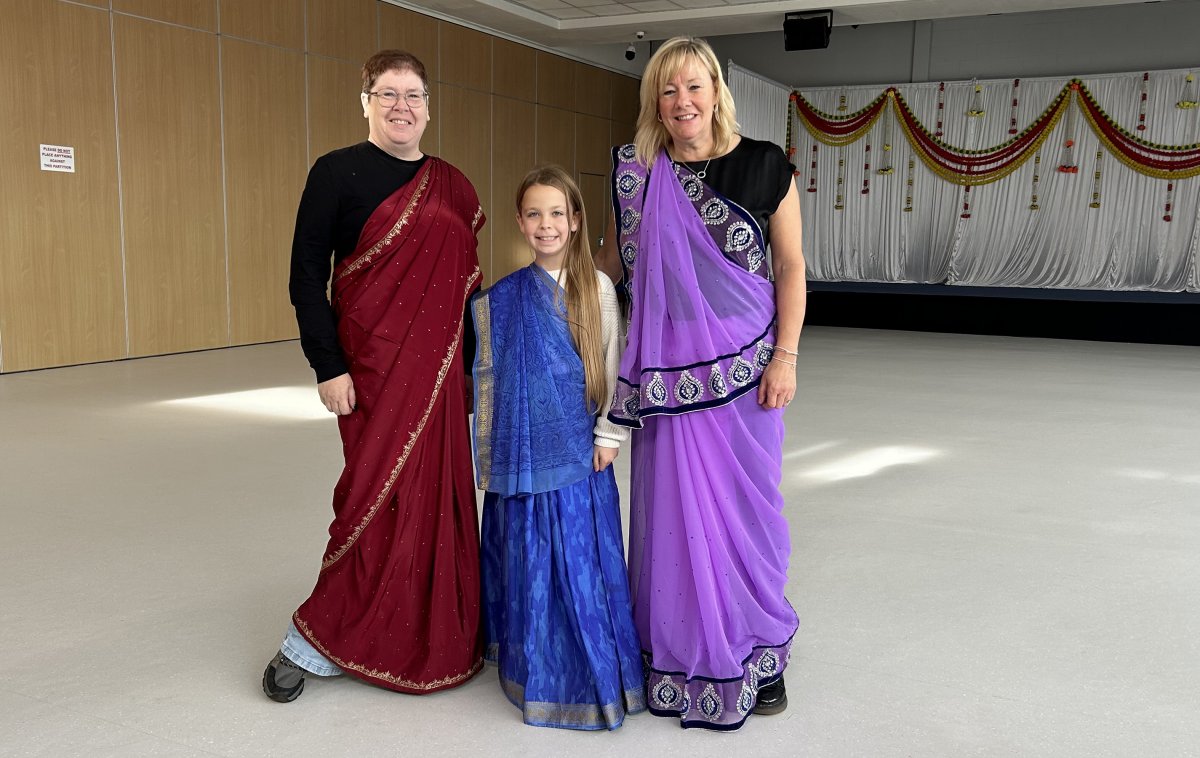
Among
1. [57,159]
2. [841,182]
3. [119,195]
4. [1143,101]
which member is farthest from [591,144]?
[57,159]

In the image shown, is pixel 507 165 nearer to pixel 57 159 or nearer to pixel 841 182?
pixel 841 182

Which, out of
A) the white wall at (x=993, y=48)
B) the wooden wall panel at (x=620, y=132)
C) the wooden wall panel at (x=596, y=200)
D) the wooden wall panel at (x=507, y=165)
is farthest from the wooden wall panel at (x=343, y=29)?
the white wall at (x=993, y=48)

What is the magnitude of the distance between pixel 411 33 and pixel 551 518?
8561 millimetres

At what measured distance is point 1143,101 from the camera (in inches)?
435

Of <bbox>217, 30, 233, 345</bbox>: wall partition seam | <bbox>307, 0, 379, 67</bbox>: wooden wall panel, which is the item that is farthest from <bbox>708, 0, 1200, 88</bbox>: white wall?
<bbox>217, 30, 233, 345</bbox>: wall partition seam

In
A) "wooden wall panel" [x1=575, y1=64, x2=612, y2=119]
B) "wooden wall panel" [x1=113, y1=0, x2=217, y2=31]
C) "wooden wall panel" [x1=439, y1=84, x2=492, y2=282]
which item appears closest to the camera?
"wooden wall panel" [x1=113, y1=0, x2=217, y2=31]

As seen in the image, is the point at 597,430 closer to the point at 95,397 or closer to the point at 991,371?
the point at 95,397

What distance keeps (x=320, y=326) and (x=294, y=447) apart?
2630mm

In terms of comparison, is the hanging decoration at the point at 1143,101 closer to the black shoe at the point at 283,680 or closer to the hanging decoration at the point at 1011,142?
the hanging decoration at the point at 1011,142

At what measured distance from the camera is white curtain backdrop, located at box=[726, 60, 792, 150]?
35.4 feet

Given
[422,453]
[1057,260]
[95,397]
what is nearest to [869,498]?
[422,453]

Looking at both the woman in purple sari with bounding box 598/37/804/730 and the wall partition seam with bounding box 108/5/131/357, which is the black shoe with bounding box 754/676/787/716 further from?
the wall partition seam with bounding box 108/5/131/357

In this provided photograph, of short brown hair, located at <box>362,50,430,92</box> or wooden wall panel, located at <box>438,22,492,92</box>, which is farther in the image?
wooden wall panel, located at <box>438,22,492,92</box>

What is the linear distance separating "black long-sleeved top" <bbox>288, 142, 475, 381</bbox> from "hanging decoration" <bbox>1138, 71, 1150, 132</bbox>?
37.2 feet
